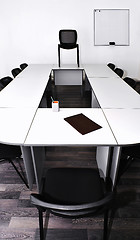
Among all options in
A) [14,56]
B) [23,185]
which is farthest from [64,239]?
[14,56]

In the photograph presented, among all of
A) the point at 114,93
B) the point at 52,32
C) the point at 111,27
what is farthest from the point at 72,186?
the point at 111,27

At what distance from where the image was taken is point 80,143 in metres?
1.53

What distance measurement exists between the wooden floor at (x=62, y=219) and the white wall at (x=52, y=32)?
457 cm

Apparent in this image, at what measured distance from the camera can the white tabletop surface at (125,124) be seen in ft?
5.16

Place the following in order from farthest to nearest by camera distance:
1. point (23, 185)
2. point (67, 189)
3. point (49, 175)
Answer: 1. point (23, 185)
2. point (49, 175)
3. point (67, 189)

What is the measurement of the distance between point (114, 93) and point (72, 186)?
1659mm

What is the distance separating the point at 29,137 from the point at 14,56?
5.10 m

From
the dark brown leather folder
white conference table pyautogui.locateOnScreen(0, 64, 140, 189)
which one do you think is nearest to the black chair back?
white conference table pyautogui.locateOnScreen(0, 64, 140, 189)

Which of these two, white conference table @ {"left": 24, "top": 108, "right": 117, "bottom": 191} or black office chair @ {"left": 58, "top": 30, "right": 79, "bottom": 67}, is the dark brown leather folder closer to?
white conference table @ {"left": 24, "top": 108, "right": 117, "bottom": 191}

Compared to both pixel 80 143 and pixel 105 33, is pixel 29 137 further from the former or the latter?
pixel 105 33

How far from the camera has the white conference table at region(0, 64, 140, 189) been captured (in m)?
1.56

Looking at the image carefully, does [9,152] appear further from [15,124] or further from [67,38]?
[67,38]

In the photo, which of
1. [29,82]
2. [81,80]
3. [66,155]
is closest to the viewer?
[66,155]

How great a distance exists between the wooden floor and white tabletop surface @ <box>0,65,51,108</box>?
2.90 ft
